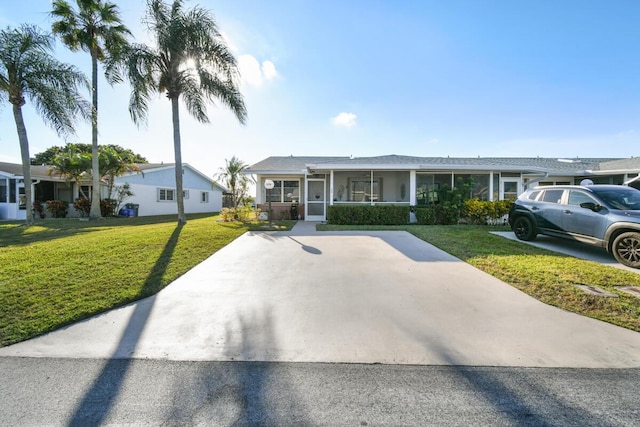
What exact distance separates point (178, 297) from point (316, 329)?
7.63 feet

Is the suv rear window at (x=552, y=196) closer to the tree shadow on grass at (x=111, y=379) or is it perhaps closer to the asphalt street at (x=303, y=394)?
the asphalt street at (x=303, y=394)

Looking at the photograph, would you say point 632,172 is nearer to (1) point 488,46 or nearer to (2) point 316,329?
(1) point 488,46

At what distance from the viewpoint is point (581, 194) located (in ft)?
22.2

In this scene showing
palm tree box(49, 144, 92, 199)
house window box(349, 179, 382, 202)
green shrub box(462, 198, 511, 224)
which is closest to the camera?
green shrub box(462, 198, 511, 224)

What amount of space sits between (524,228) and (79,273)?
11.2 meters

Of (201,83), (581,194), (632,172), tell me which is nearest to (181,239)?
(201,83)

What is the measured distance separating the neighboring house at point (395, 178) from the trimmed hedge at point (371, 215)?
0.83 metres

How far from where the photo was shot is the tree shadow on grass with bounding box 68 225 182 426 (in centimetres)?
186

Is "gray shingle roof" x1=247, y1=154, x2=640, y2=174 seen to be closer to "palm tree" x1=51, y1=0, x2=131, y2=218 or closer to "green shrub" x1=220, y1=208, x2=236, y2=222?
"green shrub" x1=220, y1=208, x2=236, y2=222

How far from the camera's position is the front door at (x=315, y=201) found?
14922 millimetres

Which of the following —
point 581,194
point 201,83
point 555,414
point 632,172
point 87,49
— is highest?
point 87,49

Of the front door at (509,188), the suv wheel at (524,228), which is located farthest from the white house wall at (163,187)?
the front door at (509,188)

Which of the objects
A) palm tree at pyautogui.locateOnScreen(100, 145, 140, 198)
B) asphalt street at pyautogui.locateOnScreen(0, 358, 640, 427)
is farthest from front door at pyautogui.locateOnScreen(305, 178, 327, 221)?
asphalt street at pyautogui.locateOnScreen(0, 358, 640, 427)

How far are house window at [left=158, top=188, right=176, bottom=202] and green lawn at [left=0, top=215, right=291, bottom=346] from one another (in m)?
14.2
